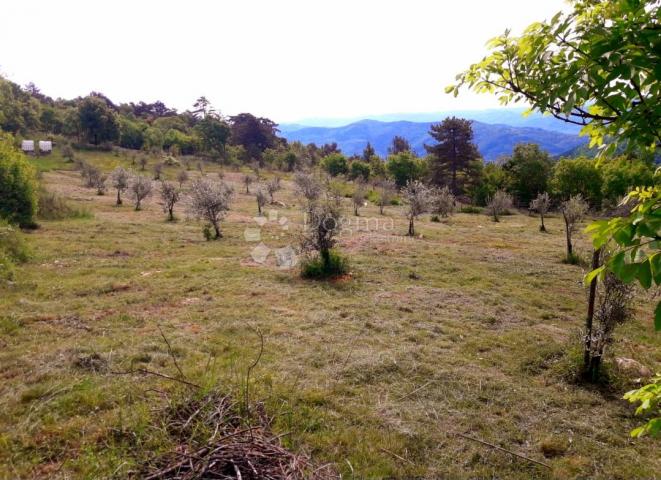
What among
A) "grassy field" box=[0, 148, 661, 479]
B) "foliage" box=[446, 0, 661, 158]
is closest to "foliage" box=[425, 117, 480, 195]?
"grassy field" box=[0, 148, 661, 479]

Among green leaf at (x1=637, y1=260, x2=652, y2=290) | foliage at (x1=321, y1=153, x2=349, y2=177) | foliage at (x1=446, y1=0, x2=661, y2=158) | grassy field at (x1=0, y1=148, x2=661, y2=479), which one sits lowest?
grassy field at (x1=0, y1=148, x2=661, y2=479)

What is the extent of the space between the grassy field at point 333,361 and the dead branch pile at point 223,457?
29 cm

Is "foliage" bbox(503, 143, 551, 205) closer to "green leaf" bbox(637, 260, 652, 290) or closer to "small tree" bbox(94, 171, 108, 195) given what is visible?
"small tree" bbox(94, 171, 108, 195)

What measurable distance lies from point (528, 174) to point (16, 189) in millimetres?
48137

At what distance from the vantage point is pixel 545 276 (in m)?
14.5

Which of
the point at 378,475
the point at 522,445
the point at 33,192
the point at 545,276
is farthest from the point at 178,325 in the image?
the point at 33,192

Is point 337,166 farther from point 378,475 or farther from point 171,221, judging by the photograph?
point 378,475

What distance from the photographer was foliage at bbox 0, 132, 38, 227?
17.8m

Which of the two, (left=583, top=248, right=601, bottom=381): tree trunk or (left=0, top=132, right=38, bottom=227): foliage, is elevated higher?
(left=0, top=132, right=38, bottom=227): foliage

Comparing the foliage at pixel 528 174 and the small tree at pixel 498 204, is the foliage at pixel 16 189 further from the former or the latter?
the foliage at pixel 528 174

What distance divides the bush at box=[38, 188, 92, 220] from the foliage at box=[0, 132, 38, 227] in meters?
3.42

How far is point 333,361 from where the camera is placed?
6.96 meters

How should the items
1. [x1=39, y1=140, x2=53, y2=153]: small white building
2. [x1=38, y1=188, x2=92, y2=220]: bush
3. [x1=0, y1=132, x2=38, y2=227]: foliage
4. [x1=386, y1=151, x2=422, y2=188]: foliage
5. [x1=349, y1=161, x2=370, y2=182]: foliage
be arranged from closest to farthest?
[x1=0, y1=132, x2=38, y2=227]: foliage
[x1=38, y1=188, x2=92, y2=220]: bush
[x1=39, y1=140, x2=53, y2=153]: small white building
[x1=386, y1=151, x2=422, y2=188]: foliage
[x1=349, y1=161, x2=370, y2=182]: foliage

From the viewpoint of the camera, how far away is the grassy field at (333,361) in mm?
4414
